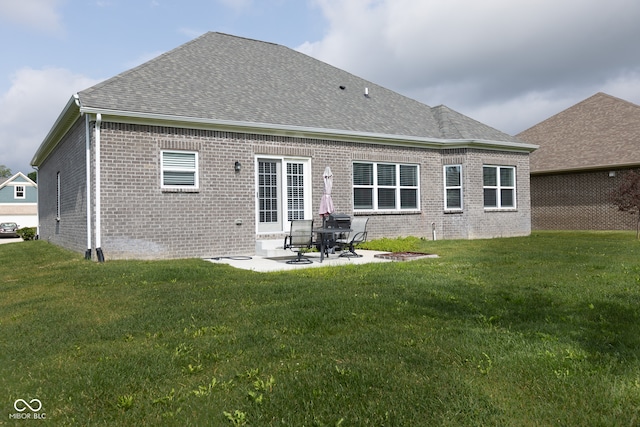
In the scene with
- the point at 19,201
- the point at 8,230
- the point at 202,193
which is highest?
the point at 19,201

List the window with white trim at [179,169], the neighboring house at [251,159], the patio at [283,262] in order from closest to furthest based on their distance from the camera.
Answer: the patio at [283,262], the neighboring house at [251,159], the window with white trim at [179,169]

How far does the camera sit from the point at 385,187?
16047mm

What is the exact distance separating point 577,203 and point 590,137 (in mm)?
3719

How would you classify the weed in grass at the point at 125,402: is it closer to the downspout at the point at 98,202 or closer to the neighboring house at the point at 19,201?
the downspout at the point at 98,202

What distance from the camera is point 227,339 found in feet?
14.7

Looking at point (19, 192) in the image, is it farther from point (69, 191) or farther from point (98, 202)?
point (98, 202)

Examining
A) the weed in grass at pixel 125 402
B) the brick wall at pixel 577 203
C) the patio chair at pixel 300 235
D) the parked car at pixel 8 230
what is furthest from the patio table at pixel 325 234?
the parked car at pixel 8 230

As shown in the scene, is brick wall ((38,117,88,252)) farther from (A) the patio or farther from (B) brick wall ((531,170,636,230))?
(B) brick wall ((531,170,636,230))

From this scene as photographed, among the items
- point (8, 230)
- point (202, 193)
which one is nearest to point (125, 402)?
point (202, 193)

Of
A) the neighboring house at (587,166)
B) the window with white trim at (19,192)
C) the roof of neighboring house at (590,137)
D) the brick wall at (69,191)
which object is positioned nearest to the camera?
the brick wall at (69,191)

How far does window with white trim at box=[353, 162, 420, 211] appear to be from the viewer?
50.9 feet

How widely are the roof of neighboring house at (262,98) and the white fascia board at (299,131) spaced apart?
3 cm

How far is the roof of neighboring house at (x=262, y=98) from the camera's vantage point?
40.3ft

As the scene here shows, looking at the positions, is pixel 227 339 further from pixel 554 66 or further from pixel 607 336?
pixel 554 66
